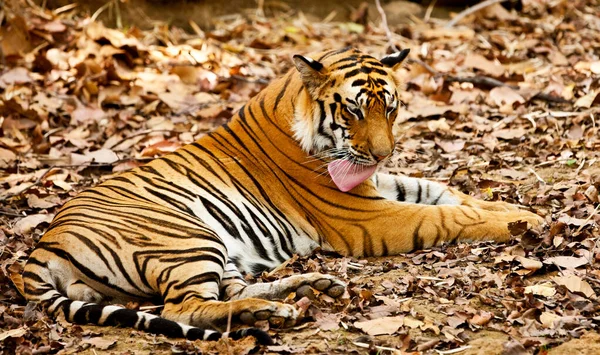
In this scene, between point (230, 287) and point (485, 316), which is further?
point (230, 287)

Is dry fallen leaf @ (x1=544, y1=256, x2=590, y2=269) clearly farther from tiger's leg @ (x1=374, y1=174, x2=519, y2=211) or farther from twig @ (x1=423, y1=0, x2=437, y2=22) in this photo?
twig @ (x1=423, y1=0, x2=437, y2=22)

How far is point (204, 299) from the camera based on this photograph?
3.81m

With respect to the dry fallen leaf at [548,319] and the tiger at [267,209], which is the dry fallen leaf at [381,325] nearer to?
the tiger at [267,209]

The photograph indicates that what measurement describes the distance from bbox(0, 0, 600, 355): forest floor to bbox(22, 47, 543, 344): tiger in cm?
16

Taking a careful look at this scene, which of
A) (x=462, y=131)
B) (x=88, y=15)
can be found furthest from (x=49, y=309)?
(x=88, y=15)

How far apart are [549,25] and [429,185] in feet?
15.4

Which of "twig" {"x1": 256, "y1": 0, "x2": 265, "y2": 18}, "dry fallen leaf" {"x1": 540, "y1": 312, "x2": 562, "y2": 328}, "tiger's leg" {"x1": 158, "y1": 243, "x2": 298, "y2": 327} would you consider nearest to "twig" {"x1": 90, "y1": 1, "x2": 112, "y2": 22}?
"twig" {"x1": 256, "y1": 0, "x2": 265, "y2": 18}

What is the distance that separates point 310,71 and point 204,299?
4.98 ft

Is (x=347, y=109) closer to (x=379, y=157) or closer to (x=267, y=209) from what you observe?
(x=379, y=157)

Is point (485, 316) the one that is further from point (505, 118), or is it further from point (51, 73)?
point (51, 73)

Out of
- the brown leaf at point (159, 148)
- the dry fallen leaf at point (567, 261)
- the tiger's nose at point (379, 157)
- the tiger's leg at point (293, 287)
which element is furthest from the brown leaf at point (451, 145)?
the tiger's leg at point (293, 287)

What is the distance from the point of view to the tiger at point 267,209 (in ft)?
13.2

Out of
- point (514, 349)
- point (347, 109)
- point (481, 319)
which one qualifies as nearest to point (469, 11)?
point (347, 109)

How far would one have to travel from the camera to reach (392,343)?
345 cm
